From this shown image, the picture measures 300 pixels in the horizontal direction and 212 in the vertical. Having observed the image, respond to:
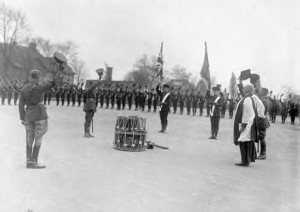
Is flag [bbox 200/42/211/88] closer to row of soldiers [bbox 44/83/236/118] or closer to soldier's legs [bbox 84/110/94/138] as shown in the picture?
soldier's legs [bbox 84/110/94/138]

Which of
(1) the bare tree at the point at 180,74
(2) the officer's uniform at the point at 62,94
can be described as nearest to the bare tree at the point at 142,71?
(1) the bare tree at the point at 180,74

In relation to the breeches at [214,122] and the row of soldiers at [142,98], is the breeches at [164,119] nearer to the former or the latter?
the breeches at [214,122]

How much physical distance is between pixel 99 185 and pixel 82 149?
3.83 meters

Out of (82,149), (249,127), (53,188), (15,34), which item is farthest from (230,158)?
(15,34)

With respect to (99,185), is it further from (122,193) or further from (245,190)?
(245,190)

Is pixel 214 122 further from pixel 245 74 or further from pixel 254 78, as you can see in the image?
pixel 245 74

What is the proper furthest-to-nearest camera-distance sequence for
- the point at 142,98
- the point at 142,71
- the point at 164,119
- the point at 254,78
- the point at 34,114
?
the point at 142,71 → the point at 142,98 → the point at 164,119 → the point at 254,78 → the point at 34,114

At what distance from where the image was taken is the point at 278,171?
8.83 metres

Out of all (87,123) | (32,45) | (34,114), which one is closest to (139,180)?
(34,114)

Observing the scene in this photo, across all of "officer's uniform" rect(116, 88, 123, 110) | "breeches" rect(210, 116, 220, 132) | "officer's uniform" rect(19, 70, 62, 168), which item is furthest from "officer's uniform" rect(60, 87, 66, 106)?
"officer's uniform" rect(19, 70, 62, 168)

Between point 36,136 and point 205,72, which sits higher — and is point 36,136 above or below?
below

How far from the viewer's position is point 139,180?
22.6 feet

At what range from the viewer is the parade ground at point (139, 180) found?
17.9 ft

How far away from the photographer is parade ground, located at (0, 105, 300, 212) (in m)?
5.45
